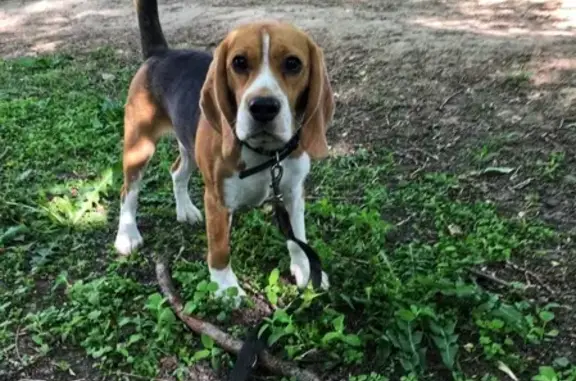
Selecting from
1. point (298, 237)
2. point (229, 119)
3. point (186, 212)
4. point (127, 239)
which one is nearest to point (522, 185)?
point (298, 237)

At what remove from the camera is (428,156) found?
218 inches

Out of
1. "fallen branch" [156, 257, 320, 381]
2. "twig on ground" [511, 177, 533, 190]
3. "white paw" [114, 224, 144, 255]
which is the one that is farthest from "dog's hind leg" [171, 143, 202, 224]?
"twig on ground" [511, 177, 533, 190]

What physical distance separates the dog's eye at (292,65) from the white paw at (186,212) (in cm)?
179

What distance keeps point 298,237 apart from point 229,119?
994 mm

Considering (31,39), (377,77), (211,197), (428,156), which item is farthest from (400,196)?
(31,39)

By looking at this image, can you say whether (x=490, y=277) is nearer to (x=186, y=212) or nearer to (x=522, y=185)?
(x=522, y=185)

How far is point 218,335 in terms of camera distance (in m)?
3.67

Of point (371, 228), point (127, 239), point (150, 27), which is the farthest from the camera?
point (150, 27)

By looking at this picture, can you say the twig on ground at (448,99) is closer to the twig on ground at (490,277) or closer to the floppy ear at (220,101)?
the twig on ground at (490,277)

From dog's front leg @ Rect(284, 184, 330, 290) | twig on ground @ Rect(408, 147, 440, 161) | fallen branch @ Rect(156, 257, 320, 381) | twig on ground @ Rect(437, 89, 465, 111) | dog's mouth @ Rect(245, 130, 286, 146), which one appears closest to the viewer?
dog's mouth @ Rect(245, 130, 286, 146)

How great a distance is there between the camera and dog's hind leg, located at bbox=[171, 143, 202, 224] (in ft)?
16.0

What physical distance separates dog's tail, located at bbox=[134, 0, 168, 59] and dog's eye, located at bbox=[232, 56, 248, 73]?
1598 mm

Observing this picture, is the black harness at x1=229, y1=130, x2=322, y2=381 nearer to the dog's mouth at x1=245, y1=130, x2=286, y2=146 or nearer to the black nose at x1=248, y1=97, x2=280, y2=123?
the dog's mouth at x1=245, y1=130, x2=286, y2=146

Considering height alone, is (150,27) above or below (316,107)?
below
